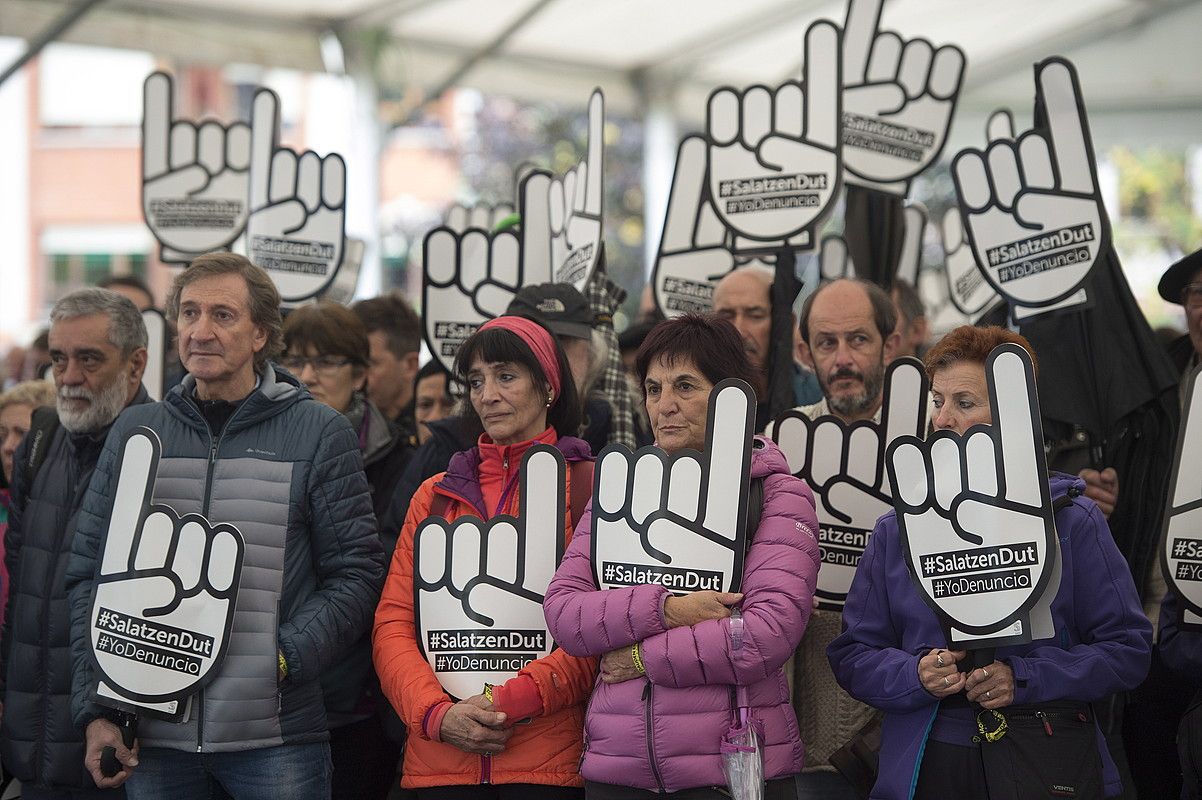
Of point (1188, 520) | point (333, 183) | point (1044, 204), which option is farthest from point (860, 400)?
point (333, 183)

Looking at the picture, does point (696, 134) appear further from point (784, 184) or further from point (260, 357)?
point (260, 357)

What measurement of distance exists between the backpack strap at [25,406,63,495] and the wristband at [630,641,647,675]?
163 centimetres

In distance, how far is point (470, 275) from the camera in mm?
4398

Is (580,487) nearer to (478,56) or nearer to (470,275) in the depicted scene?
(470,275)

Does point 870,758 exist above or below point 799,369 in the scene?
below

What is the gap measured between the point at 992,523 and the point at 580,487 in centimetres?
88

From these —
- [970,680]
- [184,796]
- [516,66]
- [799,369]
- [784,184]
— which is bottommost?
[184,796]

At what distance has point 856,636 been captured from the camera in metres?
2.68

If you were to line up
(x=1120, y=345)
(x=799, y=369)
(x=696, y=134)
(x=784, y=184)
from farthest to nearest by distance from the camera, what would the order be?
1. (x=696, y=134)
2. (x=799, y=369)
3. (x=784, y=184)
4. (x=1120, y=345)

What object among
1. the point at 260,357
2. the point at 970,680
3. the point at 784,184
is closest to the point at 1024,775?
the point at 970,680

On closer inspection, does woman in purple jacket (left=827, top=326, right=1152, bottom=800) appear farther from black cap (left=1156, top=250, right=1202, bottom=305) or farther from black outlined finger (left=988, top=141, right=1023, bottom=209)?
black outlined finger (left=988, top=141, right=1023, bottom=209)

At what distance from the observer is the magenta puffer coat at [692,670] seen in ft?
8.30

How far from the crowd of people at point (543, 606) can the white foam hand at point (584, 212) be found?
0.39m

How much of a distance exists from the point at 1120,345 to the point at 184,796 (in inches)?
99.9
